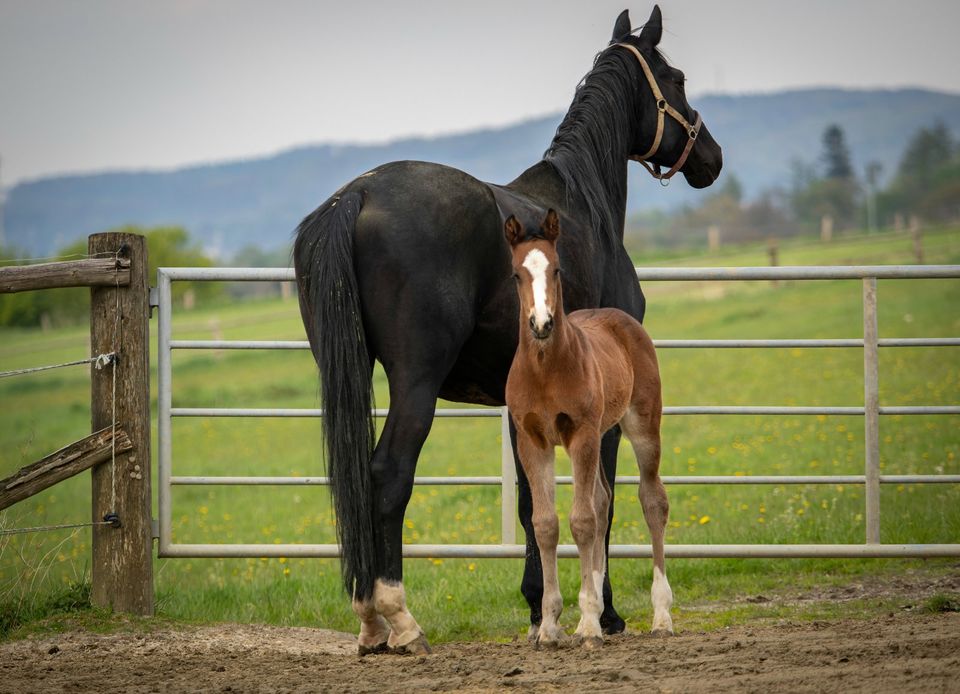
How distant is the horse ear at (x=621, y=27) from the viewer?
5836 mm

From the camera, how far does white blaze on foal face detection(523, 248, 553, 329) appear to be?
3.63 m

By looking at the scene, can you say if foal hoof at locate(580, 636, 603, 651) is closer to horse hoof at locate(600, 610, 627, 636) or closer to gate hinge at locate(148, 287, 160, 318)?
horse hoof at locate(600, 610, 627, 636)

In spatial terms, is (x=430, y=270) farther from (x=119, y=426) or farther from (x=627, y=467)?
(x=627, y=467)

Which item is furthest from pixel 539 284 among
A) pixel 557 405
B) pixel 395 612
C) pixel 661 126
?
pixel 661 126

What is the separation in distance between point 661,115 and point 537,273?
7.91 ft

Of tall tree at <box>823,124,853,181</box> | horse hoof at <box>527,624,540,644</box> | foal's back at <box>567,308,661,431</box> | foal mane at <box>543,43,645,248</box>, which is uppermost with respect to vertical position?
tall tree at <box>823,124,853,181</box>

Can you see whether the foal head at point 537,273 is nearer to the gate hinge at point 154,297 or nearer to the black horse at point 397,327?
the black horse at point 397,327

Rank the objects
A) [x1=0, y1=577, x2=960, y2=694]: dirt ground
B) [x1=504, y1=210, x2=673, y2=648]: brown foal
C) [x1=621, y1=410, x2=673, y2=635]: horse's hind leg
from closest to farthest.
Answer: [x1=0, y1=577, x2=960, y2=694]: dirt ground
[x1=504, y1=210, x2=673, y2=648]: brown foal
[x1=621, y1=410, x2=673, y2=635]: horse's hind leg

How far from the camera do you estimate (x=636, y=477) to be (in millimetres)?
5715

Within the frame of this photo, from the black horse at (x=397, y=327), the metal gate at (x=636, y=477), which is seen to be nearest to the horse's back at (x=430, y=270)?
the black horse at (x=397, y=327)

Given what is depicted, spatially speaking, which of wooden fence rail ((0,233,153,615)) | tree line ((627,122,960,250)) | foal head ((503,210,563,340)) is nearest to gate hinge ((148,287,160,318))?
wooden fence rail ((0,233,153,615))

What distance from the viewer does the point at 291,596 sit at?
6.09 meters

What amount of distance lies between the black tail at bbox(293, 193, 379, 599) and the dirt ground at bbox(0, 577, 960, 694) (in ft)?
1.47

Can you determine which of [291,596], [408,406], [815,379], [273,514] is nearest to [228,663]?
[408,406]
